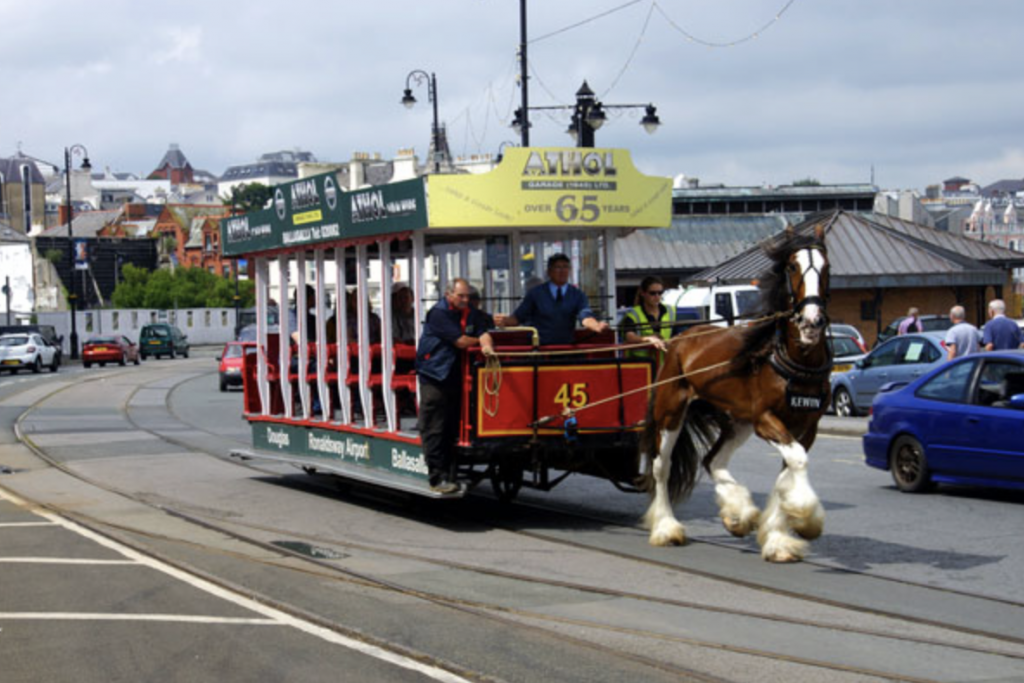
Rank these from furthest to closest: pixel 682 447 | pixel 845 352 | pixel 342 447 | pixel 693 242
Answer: pixel 693 242, pixel 845 352, pixel 342 447, pixel 682 447

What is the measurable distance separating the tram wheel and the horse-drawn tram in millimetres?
29

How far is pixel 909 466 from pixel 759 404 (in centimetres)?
490

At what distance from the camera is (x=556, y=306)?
470 inches

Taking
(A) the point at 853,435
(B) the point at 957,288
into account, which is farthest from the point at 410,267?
(B) the point at 957,288

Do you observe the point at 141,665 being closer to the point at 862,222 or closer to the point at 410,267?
the point at 410,267

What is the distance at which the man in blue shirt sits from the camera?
11914mm

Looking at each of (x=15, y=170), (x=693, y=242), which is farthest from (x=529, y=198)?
(x=15, y=170)

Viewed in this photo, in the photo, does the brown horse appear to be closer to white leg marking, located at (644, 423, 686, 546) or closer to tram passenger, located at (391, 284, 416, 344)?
white leg marking, located at (644, 423, 686, 546)

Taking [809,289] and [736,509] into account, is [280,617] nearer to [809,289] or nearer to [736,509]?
[736,509]

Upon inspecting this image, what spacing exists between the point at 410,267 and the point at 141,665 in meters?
6.61

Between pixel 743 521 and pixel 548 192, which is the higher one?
pixel 548 192

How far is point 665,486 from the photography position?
11047 mm

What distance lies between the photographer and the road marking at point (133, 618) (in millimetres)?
8164

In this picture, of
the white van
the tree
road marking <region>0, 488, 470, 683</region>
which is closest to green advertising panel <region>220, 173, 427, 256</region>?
road marking <region>0, 488, 470, 683</region>
